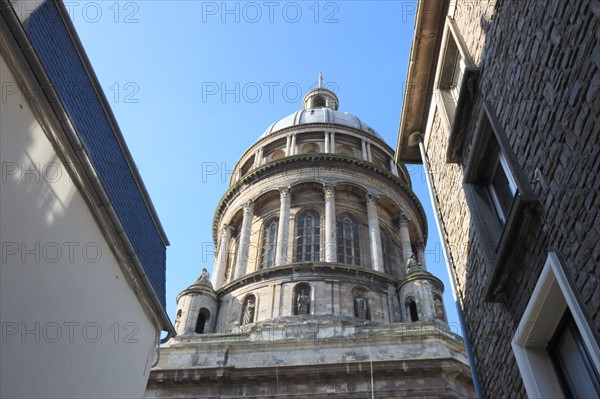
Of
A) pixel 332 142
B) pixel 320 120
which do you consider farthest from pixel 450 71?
pixel 320 120

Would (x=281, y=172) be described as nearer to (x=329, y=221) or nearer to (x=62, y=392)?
(x=329, y=221)

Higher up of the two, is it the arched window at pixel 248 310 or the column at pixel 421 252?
the column at pixel 421 252

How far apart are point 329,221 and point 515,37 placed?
21.5 m

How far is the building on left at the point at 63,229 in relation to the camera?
7.15 metres

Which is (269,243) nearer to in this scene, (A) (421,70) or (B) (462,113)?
(A) (421,70)

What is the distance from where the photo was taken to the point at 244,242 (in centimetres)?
2814

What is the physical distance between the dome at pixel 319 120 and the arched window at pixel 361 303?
14.0 meters

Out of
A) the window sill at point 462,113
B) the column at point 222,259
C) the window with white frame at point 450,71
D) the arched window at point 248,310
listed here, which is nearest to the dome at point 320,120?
the column at point 222,259

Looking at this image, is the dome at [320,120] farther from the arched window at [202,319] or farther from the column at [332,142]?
the arched window at [202,319]

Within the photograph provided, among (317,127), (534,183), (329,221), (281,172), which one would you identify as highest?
(317,127)

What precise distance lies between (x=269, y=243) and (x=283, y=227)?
4.98ft

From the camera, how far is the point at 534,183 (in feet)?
18.8

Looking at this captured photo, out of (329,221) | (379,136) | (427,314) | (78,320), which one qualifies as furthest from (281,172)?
(78,320)

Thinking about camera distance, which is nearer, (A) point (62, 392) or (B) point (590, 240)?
(B) point (590, 240)
